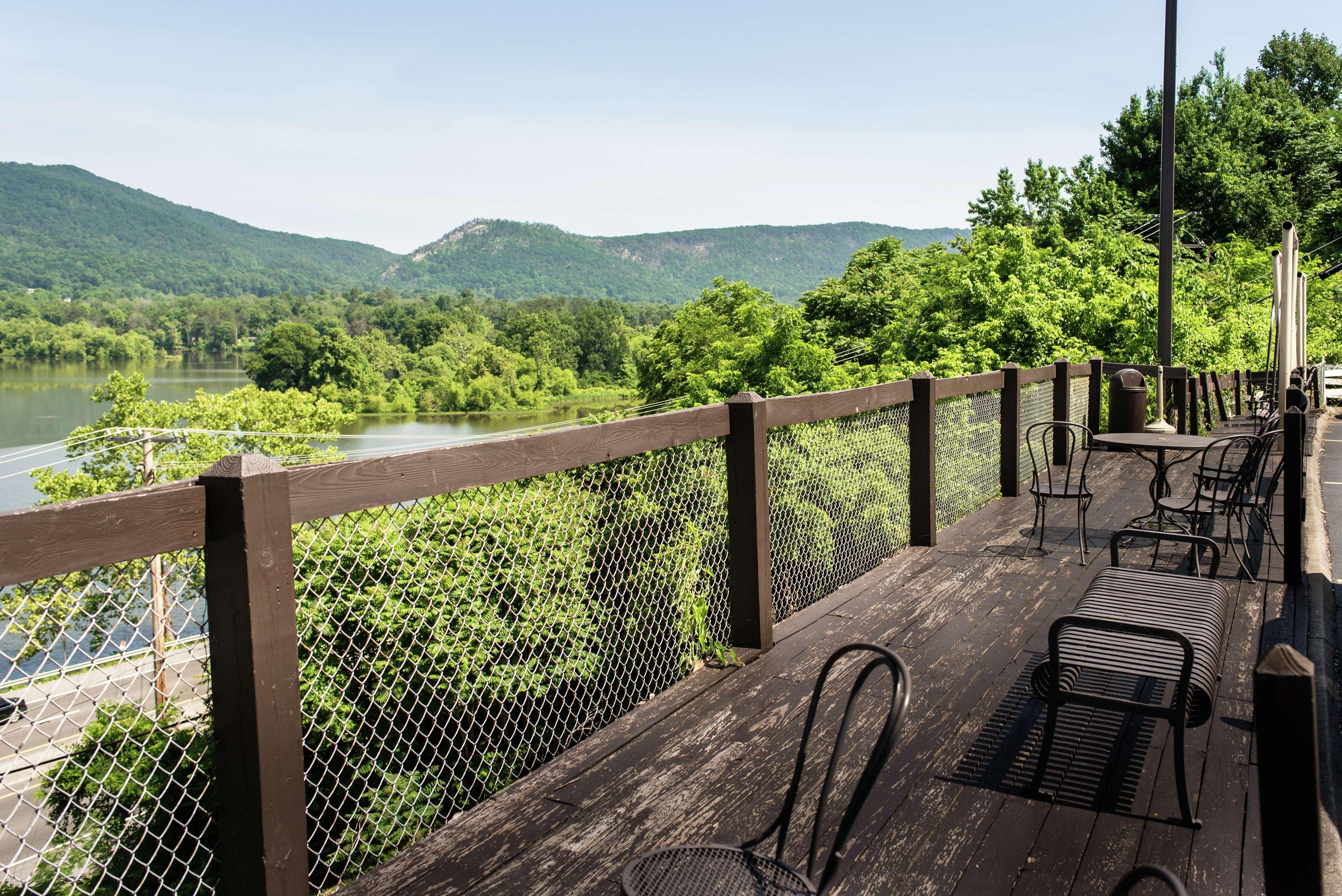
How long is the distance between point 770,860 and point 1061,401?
947cm

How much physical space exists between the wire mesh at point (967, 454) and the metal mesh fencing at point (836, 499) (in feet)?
1.93

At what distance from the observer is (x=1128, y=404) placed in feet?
29.8

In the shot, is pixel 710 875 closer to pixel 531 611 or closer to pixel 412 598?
pixel 531 611

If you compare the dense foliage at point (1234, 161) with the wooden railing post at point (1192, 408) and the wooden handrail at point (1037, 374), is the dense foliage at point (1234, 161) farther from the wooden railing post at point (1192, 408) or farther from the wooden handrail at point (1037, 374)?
the wooden handrail at point (1037, 374)

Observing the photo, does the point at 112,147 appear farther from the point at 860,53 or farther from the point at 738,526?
the point at 738,526

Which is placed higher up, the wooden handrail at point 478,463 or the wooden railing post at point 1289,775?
the wooden handrail at point 478,463

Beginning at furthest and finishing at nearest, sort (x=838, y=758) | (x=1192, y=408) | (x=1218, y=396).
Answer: (x=1218, y=396), (x=1192, y=408), (x=838, y=758)

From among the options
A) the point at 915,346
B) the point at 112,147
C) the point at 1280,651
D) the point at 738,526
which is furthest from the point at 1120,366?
the point at 112,147

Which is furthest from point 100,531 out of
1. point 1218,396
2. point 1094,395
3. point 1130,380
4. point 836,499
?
point 1218,396

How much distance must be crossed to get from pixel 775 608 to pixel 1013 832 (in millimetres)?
2692

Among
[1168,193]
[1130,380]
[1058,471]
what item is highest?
[1168,193]

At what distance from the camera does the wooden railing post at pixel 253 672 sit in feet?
7.07

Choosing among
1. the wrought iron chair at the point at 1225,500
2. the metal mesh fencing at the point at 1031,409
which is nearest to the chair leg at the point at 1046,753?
the wrought iron chair at the point at 1225,500

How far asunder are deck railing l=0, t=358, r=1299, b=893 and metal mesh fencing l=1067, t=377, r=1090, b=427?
1.14 metres
